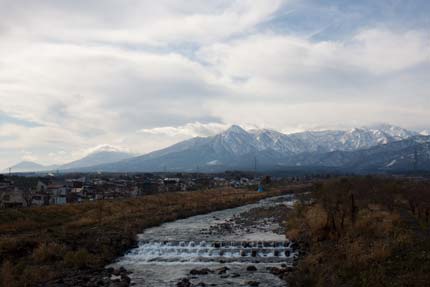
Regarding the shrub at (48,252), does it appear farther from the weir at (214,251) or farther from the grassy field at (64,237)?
the weir at (214,251)

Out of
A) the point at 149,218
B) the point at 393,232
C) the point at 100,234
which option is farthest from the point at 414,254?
the point at 149,218

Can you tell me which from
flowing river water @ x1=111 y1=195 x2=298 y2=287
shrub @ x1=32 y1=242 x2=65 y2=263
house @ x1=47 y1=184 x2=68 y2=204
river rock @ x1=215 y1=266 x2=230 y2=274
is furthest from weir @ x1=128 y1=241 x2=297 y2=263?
house @ x1=47 y1=184 x2=68 y2=204

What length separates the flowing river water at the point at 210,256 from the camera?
2266 centimetres

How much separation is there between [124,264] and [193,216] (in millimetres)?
29582

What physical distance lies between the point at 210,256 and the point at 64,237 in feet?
41.8

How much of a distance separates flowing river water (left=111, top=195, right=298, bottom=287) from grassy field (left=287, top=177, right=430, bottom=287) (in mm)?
1951

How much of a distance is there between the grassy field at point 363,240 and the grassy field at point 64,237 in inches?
549

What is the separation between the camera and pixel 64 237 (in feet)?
109

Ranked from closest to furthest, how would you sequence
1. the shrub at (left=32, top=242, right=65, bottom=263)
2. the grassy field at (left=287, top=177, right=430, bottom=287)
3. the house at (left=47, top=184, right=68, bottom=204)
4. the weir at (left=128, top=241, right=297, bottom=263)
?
1. the grassy field at (left=287, top=177, right=430, bottom=287)
2. the shrub at (left=32, top=242, right=65, bottom=263)
3. the weir at (left=128, top=241, right=297, bottom=263)
4. the house at (left=47, top=184, right=68, bottom=204)

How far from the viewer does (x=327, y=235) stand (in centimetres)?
3038

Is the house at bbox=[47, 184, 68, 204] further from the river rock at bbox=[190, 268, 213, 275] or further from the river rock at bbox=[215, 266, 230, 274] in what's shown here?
the river rock at bbox=[215, 266, 230, 274]

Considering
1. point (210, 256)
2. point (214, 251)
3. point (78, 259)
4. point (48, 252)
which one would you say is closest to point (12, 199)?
point (48, 252)

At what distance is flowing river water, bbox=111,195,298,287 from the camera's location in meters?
22.7

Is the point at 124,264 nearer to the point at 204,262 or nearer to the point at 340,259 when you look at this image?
the point at 204,262
